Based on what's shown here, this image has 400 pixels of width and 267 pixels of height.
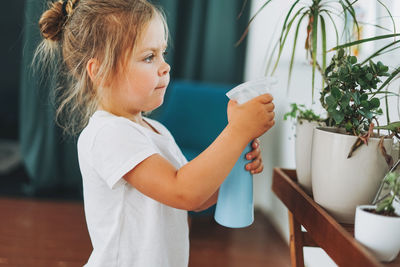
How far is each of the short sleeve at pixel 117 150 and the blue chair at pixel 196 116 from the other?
1.61 meters

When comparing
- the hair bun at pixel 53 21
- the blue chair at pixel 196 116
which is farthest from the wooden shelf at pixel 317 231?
the blue chair at pixel 196 116

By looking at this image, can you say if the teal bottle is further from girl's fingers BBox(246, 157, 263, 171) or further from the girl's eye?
the girl's eye

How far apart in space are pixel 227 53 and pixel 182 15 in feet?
1.31

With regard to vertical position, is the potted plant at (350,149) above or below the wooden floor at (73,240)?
above

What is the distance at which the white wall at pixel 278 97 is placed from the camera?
1870 millimetres

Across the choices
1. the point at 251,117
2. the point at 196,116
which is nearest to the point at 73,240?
the point at 196,116

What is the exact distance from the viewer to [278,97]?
7.87 ft

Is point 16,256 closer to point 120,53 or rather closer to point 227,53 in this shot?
point 120,53

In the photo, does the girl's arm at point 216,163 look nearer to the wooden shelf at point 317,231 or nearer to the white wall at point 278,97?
the wooden shelf at point 317,231

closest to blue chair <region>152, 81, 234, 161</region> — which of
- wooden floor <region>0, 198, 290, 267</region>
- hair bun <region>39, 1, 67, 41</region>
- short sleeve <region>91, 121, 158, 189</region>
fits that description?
wooden floor <region>0, 198, 290, 267</region>

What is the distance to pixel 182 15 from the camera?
287cm

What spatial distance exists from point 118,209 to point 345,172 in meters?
0.46

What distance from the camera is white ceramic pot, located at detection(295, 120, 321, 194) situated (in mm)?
983

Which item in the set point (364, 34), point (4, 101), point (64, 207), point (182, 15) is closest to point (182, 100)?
point (182, 15)
